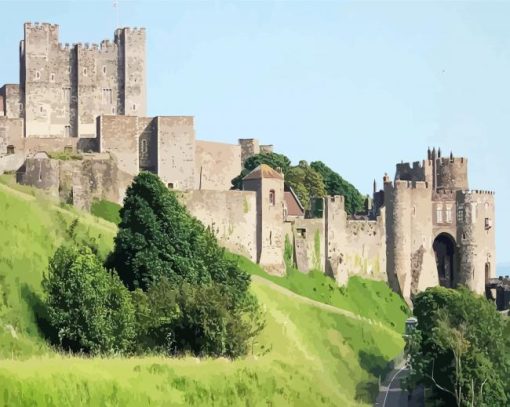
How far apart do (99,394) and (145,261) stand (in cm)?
2185

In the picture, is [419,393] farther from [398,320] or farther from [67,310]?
[67,310]

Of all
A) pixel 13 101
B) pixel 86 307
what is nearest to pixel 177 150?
pixel 13 101

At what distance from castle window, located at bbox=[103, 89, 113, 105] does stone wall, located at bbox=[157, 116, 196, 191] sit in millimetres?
15886

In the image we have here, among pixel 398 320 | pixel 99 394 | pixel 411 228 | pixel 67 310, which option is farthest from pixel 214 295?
pixel 411 228

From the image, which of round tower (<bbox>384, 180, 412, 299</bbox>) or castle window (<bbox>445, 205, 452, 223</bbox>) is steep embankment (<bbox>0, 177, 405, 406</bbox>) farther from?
castle window (<bbox>445, 205, 452, 223</bbox>)

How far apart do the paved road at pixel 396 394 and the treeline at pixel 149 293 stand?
12977 mm

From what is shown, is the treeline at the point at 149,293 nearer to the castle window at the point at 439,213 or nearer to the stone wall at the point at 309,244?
the stone wall at the point at 309,244

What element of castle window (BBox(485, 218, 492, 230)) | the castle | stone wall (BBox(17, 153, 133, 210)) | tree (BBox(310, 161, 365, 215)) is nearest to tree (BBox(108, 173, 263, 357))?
stone wall (BBox(17, 153, 133, 210))

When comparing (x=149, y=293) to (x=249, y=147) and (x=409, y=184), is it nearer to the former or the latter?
(x=409, y=184)

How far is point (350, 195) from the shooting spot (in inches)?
4459

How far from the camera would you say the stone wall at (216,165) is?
3580 inches

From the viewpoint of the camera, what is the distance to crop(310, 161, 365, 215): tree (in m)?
112

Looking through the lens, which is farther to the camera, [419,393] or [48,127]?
[48,127]

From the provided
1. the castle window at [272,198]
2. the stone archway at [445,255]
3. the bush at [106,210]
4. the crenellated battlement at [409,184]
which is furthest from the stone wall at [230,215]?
the stone archway at [445,255]
